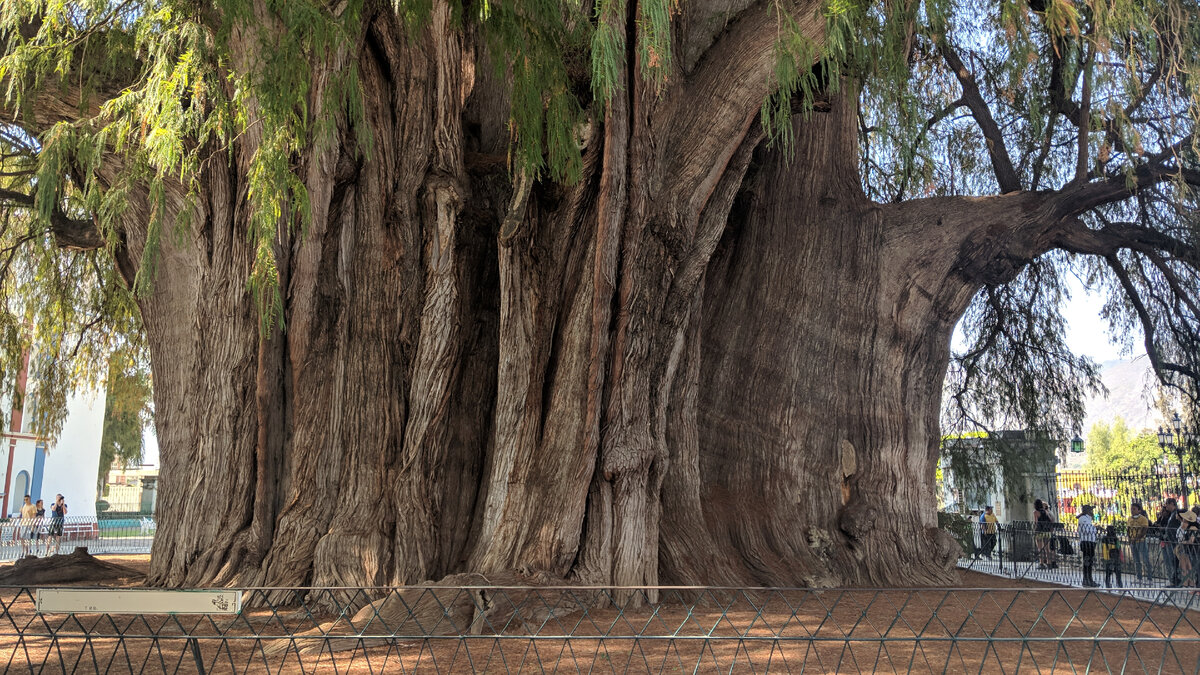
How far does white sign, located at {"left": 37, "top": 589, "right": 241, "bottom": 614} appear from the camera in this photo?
11.4 ft

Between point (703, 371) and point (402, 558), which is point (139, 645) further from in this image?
point (703, 371)

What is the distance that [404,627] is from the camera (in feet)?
17.1

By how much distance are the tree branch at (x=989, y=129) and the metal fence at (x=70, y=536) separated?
43.8 ft

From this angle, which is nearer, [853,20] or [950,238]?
[853,20]

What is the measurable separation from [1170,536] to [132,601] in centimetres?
1137

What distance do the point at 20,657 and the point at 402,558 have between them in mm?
2272

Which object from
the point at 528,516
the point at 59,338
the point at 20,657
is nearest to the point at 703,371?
the point at 528,516

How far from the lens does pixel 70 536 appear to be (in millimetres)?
19766

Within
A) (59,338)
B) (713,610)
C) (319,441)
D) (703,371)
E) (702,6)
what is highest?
(702,6)

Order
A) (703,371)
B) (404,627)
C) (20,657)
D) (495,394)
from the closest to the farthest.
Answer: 1. (20,657)
2. (404,627)
3. (495,394)
4. (703,371)

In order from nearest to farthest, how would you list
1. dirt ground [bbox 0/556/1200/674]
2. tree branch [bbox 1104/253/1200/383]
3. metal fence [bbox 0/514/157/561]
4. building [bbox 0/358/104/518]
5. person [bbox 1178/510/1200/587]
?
dirt ground [bbox 0/556/1200/674] → person [bbox 1178/510/1200/587] → tree branch [bbox 1104/253/1200/383] → metal fence [bbox 0/514/157/561] → building [bbox 0/358/104/518]

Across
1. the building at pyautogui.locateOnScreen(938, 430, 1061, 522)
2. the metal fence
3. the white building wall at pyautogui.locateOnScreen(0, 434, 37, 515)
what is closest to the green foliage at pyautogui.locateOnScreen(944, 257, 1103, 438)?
the building at pyautogui.locateOnScreen(938, 430, 1061, 522)

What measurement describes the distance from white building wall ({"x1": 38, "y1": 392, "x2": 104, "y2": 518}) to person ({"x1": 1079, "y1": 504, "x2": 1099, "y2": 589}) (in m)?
26.0

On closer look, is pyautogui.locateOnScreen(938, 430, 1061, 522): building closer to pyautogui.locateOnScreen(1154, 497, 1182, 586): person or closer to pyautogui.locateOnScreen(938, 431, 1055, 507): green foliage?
pyautogui.locateOnScreen(938, 431, 1055, 507): green foliage
